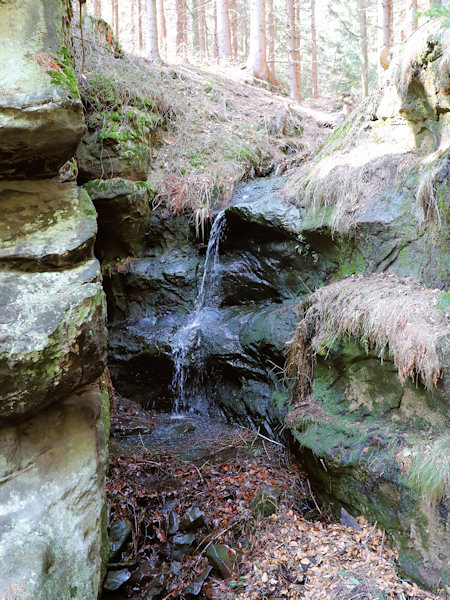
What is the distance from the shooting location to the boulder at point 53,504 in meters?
2.89

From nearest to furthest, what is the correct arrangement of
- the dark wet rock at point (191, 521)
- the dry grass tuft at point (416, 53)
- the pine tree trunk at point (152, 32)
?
the dark wet rock at point (191, 521) < the dry grass tuft at point (416, 53) < the pine tree trunk at point (152, 32)

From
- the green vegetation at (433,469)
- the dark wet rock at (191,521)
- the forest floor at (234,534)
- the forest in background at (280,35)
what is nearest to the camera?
the green vegetation at (433,469)

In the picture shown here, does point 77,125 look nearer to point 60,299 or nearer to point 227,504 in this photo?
point 60,299

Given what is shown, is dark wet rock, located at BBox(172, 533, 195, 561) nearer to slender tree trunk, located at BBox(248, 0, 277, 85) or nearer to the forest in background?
the forest in background

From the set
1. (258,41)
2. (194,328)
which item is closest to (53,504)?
(194,328)

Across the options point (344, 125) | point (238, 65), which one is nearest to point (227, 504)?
point (344, 125)

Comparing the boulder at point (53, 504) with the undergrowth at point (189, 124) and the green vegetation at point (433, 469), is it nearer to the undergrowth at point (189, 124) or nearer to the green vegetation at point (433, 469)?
the green vegetation at point (433, 469)

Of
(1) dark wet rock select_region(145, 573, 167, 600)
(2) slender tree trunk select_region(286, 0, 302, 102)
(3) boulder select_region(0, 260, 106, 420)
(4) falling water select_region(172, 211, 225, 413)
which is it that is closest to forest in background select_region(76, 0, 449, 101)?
(2) slender tree trunk select_region(286, 0, 302, 102)

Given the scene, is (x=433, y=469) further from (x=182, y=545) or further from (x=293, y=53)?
(x=293, y=53)

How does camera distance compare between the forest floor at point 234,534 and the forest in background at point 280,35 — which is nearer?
the forest floor at point 234,534

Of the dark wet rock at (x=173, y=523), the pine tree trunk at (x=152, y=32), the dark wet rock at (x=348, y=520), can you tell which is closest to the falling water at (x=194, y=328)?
the dark wet rock at (x=173, y=523)

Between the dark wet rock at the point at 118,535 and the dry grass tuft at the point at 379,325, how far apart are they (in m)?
2.49

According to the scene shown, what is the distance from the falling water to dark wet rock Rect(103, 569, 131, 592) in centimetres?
310

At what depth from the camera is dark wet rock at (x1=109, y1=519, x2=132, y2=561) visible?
13.2ft
